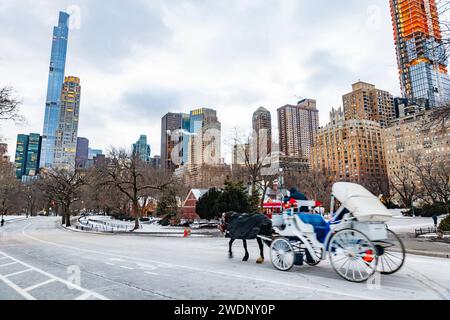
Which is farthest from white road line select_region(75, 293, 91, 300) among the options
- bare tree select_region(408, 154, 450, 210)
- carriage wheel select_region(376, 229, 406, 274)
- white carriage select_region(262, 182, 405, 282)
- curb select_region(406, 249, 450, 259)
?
bare tree select_region(408, 154, 450, 210)

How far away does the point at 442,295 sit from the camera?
5180 millimetres

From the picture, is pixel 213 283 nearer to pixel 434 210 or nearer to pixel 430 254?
pixel 430 254

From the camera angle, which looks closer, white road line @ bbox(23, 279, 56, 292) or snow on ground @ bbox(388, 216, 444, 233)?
white road line @ bbox(23, 279, 56, 292)

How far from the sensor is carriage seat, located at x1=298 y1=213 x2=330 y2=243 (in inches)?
280

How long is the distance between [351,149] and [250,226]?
15157 cm

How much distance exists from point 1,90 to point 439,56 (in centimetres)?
2330

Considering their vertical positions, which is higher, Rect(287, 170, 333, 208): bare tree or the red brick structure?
Rect(287, 170, 333, 208): bare tree

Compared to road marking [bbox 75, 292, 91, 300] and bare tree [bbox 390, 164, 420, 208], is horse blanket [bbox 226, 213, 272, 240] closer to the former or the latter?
road marking [bbox 75, 292, 91, 300]

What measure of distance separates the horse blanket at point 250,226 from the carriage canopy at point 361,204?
95.9 inches

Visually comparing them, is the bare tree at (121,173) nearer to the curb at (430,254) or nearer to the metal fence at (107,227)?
the metal fence at (107,227)

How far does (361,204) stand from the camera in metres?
6.19

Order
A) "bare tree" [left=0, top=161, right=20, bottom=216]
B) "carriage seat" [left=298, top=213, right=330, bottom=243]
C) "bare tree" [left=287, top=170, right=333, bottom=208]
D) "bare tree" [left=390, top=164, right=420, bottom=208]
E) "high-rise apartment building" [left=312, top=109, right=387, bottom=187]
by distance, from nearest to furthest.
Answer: "carriage seat" [left=298, top=213, right=330, bottom=243], "bare tree" [left=287, top=170, right=333, bottom=208], "bare tree" [left=0, top=161, right=20, bottom=216], "bare tree" [left=390, top=164, right=420, bottom=208], "high-rise apartment building" [left=312, top=109, right=387, bottom=187]
